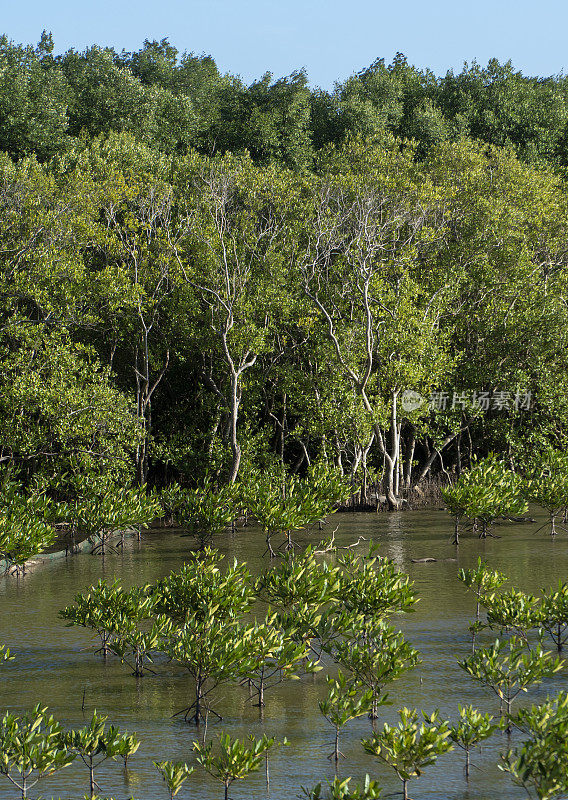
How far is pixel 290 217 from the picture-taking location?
33.1 metres

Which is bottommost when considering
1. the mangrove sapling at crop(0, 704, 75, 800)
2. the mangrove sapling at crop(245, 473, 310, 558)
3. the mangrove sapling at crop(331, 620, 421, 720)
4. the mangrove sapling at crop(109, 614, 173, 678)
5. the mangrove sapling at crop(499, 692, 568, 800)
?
the mangrove sapling at crop(245, 473, 310, 558)

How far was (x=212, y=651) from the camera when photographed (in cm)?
962

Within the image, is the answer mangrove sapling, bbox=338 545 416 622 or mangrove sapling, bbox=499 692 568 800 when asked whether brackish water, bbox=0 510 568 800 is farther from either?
mangrove sapling, bbox=499 692 568 800

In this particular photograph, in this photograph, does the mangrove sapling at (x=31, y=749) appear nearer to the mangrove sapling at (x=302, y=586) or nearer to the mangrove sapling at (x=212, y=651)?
the mangrove sapling at (x=212, y=651)

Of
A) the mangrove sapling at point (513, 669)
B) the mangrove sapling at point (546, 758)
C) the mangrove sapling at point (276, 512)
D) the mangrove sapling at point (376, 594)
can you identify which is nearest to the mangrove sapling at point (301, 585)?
the mangrove sapling at point (376, 594)

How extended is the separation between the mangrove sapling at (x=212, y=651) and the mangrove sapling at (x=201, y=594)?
1.10m

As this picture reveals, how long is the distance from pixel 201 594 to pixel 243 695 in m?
1.38

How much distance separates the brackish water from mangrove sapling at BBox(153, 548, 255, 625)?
95 cm

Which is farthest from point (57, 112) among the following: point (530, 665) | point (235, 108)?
point (530, 665)

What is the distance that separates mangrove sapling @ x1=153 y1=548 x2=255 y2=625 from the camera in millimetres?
11500

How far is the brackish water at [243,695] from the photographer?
8.53m

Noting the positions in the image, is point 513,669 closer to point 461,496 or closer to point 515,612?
point 515,612

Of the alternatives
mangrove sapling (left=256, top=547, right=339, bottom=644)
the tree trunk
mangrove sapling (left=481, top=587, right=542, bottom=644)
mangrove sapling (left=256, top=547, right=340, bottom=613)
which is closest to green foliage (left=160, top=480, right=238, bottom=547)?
the tree trunk

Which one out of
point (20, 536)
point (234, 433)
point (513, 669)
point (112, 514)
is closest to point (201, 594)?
point (513, 669)
